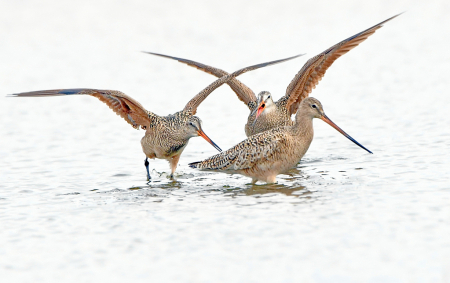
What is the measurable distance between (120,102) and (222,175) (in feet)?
5.37

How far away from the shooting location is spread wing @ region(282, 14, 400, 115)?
9.62 metres

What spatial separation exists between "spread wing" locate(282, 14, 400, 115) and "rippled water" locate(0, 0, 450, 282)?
891 millimetres

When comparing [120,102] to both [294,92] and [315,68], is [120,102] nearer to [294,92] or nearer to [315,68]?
[294,92]

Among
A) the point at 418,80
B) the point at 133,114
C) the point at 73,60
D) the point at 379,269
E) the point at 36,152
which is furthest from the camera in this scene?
the point at 73,60

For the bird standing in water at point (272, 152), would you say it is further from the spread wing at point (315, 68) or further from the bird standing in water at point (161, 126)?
the spread wing at point (315, 68)

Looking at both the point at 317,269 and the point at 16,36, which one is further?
the point at 16,36

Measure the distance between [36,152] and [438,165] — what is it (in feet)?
19.6

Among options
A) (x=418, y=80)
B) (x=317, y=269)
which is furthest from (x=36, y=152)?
(x=418, y=80)

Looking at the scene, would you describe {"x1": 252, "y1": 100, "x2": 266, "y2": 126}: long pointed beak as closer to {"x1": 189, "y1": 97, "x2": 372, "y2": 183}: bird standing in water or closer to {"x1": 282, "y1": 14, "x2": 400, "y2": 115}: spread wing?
{"x1": 282, "y1": 14, "x2": 400, "y2": 115}: spread wing

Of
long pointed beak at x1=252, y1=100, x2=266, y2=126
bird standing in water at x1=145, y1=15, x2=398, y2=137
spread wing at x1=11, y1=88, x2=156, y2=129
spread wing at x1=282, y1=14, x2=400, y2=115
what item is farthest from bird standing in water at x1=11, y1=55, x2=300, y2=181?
spread wing at x1=282, y1=14, x2=400, y2=115

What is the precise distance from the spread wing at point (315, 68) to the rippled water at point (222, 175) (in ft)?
2.92

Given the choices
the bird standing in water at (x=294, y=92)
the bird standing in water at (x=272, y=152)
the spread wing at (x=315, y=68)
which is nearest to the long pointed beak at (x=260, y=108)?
the bird standing in water at (x=294, y=92)

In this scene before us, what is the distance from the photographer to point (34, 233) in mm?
6438

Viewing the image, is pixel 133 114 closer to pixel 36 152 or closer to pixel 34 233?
pixel 36 152
